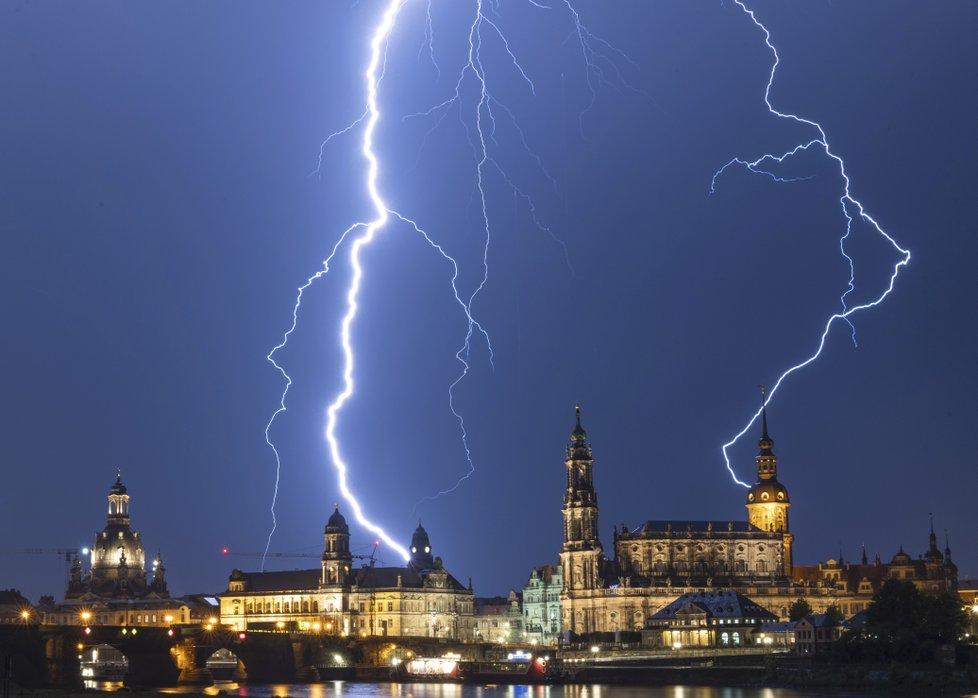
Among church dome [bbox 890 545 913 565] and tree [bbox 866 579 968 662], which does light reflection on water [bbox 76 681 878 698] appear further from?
church dome [bbox 890 545 913 565]

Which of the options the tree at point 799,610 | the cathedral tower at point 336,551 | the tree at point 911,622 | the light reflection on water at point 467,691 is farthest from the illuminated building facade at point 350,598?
the tree at point 911,622

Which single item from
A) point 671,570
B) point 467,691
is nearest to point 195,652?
point 467,691

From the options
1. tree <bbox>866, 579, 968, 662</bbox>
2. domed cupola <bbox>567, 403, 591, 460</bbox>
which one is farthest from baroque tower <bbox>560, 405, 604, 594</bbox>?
tree <bbox>866, 579, 968, 662</bbox>

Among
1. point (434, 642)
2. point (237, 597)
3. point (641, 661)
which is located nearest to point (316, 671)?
point (434, 642)

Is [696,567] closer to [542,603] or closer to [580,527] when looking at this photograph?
[580,527]

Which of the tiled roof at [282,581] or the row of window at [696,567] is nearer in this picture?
the row of window at [696,567]

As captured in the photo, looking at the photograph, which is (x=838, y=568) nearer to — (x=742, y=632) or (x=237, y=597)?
(x=742, y=632)

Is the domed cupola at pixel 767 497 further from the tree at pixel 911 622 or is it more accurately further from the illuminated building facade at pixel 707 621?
the tree at pixel 911 622
